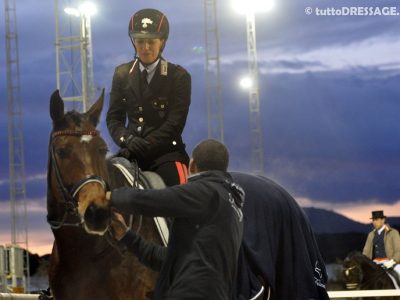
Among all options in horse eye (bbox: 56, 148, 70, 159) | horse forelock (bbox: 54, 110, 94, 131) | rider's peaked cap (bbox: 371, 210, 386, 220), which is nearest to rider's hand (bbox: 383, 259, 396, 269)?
rider's peaked cap (bbox: 371, 210, 386, 220)

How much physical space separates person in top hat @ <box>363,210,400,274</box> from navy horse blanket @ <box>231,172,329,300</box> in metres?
8.26

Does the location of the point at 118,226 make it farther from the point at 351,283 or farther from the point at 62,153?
the point at 351,283

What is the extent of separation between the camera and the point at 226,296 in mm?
4156

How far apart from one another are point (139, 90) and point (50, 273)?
4.75 ft

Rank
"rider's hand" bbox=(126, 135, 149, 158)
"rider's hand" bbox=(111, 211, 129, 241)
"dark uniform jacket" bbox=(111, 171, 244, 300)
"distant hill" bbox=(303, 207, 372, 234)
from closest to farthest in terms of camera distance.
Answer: "dark uniform jacket" bbox=(111, 171, 244, 300), "rider's hand" bbox=(111, 211, 129, 241), "rider's hand" bbox=(126, 135, 149, 158), "distant hill" bbox=(303, 207, 372, 234)

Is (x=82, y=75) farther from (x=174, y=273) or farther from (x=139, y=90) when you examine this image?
(x=174, y=273)

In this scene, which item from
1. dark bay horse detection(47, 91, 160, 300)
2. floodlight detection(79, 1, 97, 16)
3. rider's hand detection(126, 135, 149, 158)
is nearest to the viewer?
dark bay horse detection(47, 91, 160, 300)

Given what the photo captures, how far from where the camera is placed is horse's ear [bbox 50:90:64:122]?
5.27 meters

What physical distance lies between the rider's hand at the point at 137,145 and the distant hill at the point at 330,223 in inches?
955

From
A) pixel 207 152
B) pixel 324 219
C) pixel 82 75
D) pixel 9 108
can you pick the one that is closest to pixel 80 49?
pixel 82 75

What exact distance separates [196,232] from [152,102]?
84.1 inches

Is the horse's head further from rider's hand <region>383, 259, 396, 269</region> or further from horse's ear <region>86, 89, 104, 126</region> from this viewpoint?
rider's hand <region>383, 259, 396, 269</region>

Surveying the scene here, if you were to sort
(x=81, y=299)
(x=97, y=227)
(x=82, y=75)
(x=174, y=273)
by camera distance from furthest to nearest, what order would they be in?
(x=82, y=75) < (x=81, y=299) < (x=97, y=227) < (x=174, y=273)

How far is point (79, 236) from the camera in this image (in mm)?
5309
